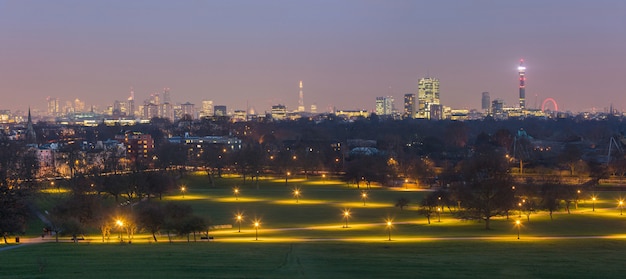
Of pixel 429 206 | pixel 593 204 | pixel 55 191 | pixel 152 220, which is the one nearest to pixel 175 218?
pixel 152 220

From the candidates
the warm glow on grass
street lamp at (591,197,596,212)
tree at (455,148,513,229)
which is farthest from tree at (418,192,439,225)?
the warm glow on grass

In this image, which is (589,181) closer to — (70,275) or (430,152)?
(430,152)

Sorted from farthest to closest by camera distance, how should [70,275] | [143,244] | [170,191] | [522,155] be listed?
[522,155]
[170,191]
[143,244]
[70,275]

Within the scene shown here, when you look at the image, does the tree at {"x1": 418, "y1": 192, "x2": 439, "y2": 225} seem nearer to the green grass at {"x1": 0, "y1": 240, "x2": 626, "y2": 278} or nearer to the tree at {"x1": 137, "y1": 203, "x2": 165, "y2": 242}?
the green grass at {"x1": 0, "y1": 240, "x2": 626, "y2": 278}

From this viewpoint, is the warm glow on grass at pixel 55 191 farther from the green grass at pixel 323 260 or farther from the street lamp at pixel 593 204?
the street lamp at pixel 593 204

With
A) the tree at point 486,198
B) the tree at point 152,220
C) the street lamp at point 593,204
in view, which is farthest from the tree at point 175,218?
the street lamp at point 593,204

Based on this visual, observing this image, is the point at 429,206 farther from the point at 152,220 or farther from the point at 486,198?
the point at 152,220

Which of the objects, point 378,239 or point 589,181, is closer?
point 378,239

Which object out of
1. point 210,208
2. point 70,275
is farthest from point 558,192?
point 70,275
